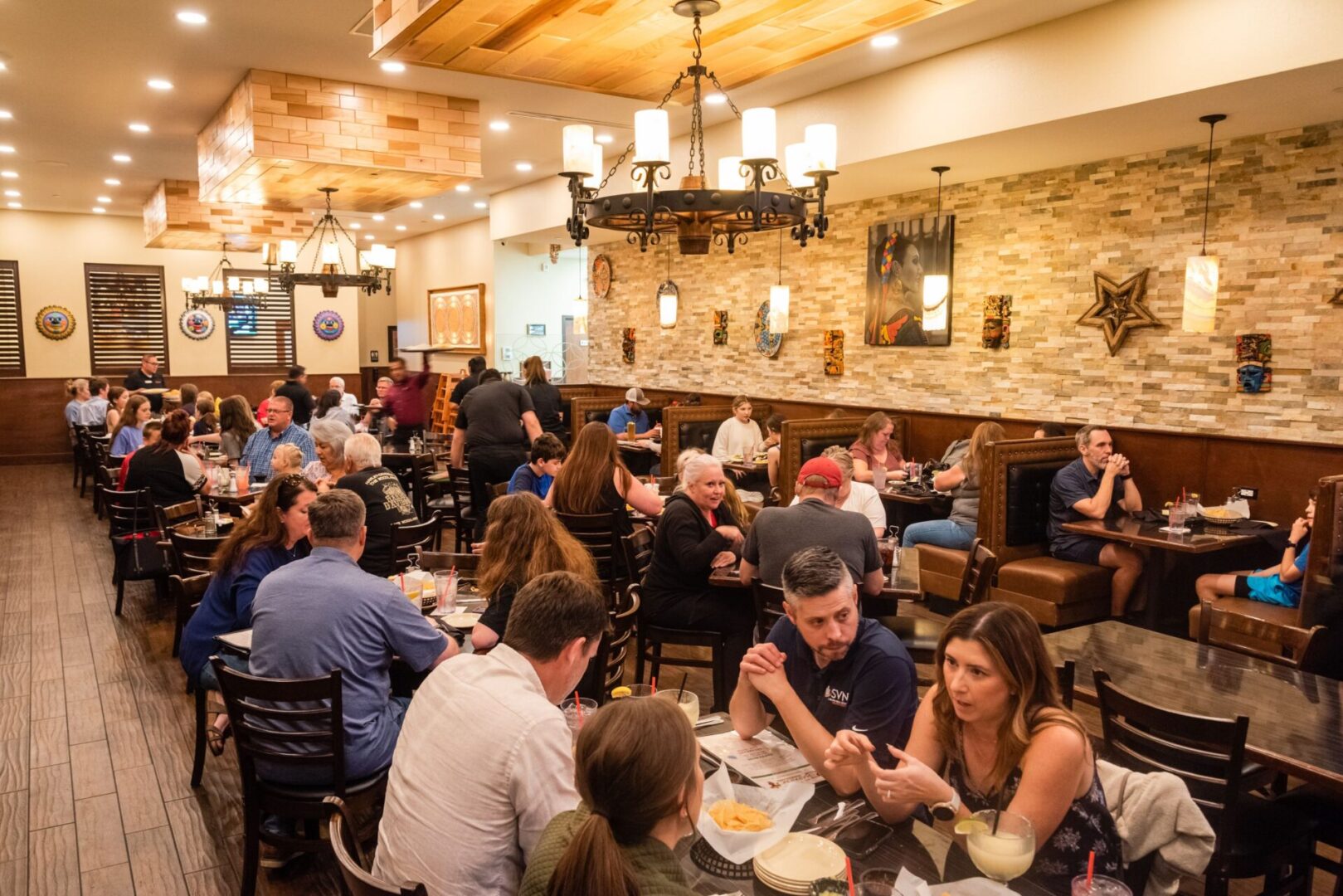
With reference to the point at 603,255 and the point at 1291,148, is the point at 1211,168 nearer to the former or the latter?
the point at 1291,148

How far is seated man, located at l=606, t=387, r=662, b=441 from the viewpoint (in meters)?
10.6

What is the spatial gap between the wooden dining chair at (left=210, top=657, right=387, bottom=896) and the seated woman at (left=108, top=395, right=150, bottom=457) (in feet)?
23.9

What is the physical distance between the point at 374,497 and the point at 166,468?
2.95 metres

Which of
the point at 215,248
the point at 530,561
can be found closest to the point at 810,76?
the point at 530,561

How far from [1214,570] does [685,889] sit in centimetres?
643

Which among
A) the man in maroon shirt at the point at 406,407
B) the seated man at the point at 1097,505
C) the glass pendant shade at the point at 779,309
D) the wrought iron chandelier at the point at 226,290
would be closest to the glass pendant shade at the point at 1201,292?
the seated man at the point at 1097,505

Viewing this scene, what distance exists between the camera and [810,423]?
789cm

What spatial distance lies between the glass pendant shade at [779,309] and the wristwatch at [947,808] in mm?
7695

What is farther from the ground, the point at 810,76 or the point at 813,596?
the point at 810,76

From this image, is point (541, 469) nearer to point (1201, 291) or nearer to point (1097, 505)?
point (1097, 505)

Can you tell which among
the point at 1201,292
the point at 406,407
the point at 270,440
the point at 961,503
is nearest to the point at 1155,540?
the point at 961,503

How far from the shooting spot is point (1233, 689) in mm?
3082

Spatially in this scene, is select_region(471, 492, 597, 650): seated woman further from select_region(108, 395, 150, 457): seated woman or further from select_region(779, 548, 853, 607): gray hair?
select_region(108, 395, 150, 457): seated woman

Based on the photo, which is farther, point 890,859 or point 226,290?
point 226,290
